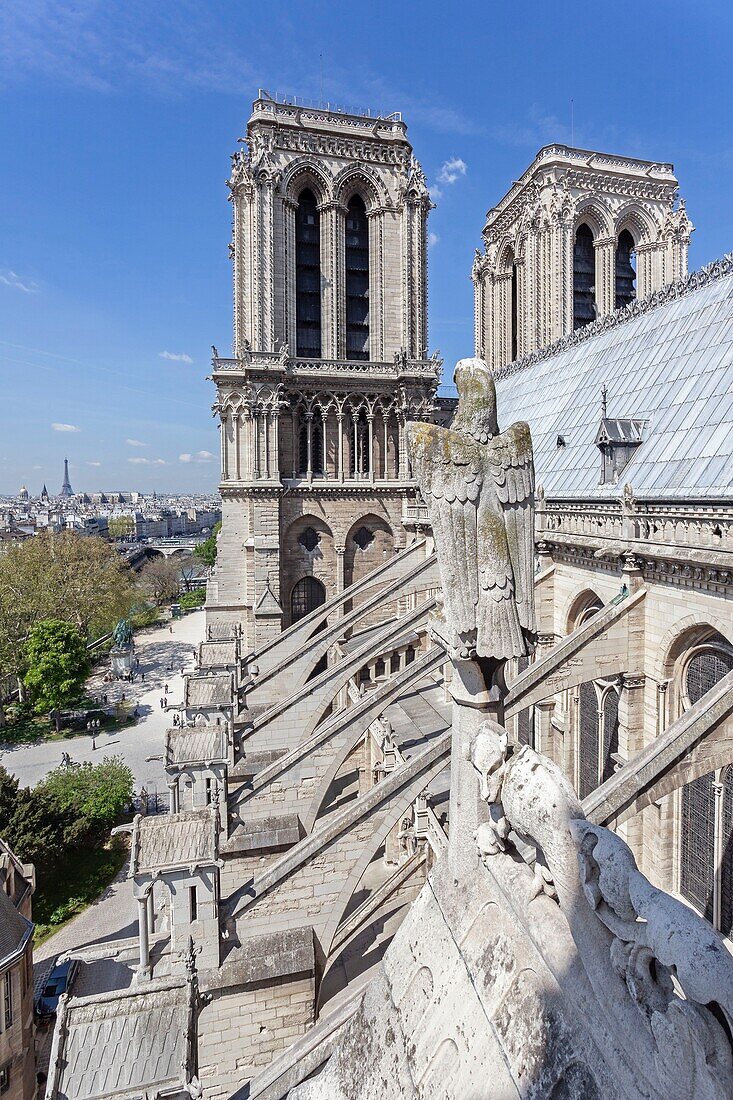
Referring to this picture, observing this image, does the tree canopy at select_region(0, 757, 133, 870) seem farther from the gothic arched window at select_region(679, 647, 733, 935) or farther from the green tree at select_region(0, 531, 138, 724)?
the gothic arched window at select_region(679, 647, 733, 935)

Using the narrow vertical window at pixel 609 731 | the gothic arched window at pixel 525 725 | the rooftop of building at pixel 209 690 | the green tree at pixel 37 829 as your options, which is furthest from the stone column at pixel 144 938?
the green tree at pixel 37 829

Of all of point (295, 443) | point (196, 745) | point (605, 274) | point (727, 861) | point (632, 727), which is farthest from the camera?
point (605, 274)

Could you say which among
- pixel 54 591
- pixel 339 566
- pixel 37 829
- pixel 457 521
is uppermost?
pixel 457 521

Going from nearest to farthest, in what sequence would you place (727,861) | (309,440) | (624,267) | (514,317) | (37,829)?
(727,861), (37,829), (309,440), (624,267), (514,317)

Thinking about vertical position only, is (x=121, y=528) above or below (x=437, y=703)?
above

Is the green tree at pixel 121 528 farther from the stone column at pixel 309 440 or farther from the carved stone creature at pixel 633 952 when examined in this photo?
the carved stone creature at pixel 633 952

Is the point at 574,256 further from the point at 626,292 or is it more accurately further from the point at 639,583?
the point at 639,583

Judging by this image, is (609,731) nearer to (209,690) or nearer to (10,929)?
(209,690)

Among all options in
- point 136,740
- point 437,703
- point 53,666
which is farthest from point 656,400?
point 53,666
